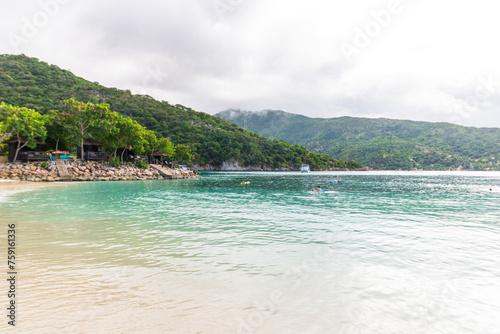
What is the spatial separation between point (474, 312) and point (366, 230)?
923cm

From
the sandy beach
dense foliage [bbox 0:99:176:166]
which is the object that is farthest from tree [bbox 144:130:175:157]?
the sandy beach

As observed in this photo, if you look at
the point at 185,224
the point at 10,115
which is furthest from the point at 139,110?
the point at 185,224

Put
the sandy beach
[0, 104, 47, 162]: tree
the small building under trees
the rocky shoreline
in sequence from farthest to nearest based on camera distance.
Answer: the small building under trees < the rocky shoreline < [0, 104, 47, 162]: tree < the sandy beach

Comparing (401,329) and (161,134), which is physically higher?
(161,134)

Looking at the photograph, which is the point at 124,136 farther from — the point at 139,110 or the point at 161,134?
the point at 139,110

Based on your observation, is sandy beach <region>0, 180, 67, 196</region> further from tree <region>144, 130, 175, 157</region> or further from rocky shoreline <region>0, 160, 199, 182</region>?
tree <region>144, 130, 175, 157</region>

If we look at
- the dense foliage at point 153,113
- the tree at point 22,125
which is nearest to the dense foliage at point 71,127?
the tree at point 22,125

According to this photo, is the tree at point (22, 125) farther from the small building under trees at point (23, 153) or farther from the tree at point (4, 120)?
the small building under trees at point (23, 153)

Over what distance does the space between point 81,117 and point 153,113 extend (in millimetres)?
99313

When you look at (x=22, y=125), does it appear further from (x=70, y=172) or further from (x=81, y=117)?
(x=70, y=172)

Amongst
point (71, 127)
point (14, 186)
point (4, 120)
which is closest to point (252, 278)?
point (14, 186)

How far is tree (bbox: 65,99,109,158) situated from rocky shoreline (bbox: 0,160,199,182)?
5947mm

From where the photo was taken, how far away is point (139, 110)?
150125 mm

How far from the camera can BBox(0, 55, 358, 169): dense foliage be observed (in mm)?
106375
